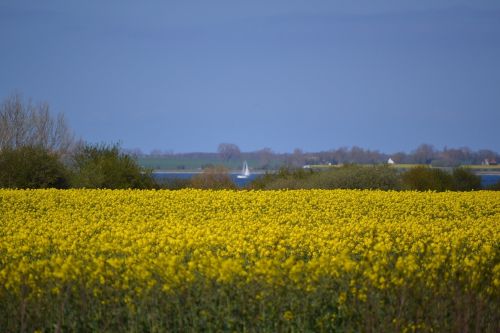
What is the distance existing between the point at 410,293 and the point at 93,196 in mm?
9651

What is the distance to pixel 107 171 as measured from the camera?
76.4 ft

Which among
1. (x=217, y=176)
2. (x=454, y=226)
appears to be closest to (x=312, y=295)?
(x=454, y=226)

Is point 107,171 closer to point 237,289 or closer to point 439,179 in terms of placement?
point 439,179

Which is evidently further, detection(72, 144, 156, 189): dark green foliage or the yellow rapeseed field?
detection(72, 144, 156, 189): dark green foliage

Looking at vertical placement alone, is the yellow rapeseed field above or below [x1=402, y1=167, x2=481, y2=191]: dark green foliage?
below

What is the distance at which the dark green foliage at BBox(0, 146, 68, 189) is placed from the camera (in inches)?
873

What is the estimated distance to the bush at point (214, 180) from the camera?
25734 mm

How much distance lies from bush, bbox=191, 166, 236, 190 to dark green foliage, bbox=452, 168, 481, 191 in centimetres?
787

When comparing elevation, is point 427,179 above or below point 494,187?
above

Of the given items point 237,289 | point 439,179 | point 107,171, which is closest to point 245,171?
point 439,179

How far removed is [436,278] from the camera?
7336 mm

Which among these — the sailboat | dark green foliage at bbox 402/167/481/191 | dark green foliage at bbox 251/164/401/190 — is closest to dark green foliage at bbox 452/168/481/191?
dark green foliage at bbox 402/167/481/191

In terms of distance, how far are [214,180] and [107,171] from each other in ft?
18.2

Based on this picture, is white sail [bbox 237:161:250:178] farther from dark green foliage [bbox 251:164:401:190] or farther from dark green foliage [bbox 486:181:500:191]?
dark green foliage [bbox 251:164:401:190]
